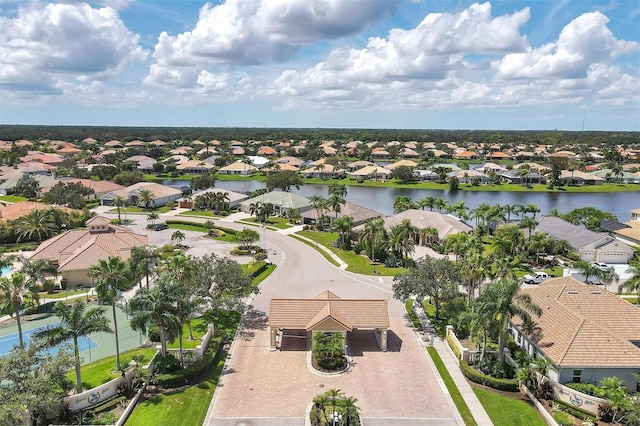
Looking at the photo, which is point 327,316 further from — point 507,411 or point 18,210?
point 18,210

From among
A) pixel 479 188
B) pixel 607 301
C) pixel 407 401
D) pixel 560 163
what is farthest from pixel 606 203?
pixel 407 401

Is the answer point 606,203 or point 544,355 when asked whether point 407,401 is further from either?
point 606,203

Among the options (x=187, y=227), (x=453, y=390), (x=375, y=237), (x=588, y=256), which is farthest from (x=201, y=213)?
(x=453, y=390)

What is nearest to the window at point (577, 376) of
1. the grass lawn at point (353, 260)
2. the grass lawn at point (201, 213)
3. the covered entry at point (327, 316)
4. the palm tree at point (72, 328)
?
the covered entry at point (327, 316)

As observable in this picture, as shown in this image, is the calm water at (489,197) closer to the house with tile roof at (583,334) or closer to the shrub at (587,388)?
the house with tile roof at (583,334)

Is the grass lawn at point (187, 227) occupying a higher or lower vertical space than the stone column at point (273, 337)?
lower

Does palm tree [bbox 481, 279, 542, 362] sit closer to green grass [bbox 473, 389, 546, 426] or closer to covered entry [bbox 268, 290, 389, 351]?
green grass [bbox 473, 389, 546, 426]
